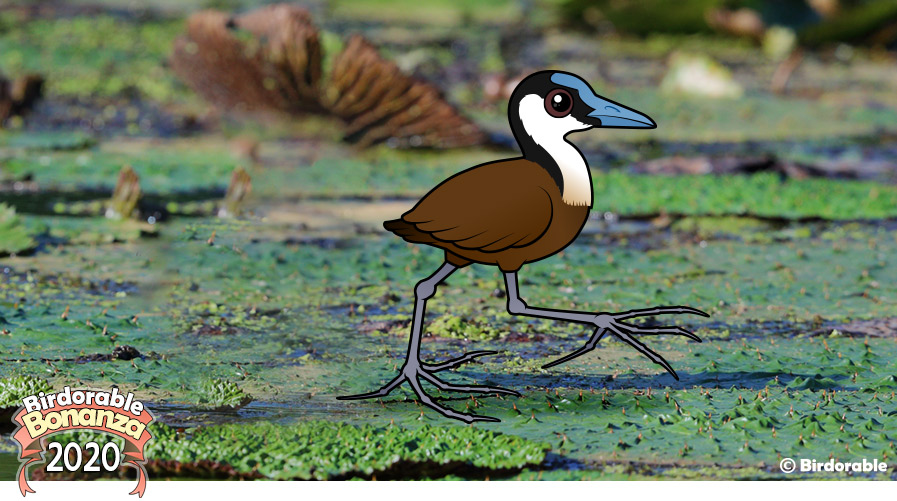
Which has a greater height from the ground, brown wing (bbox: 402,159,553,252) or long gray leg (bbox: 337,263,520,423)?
brown wing (bbox: 402,159,553,252)

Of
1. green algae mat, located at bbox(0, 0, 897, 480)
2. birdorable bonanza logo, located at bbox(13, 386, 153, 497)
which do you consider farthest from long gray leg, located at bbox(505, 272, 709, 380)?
birdorable bonanza logo, located at bbox(13, 386, 153, 497)

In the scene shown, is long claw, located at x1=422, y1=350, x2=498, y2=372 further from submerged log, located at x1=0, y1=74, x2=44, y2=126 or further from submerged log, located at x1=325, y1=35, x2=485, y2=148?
submerged log, located at x1=0, y1=74, x2=44, y2=126

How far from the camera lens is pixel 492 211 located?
3.96 meters

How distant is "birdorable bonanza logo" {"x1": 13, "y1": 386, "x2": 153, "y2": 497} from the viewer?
3.83 metres

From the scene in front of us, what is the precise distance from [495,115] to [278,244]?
372cm

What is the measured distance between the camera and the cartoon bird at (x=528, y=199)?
396 centimetres

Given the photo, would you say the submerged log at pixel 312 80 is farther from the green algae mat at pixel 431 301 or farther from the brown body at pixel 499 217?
the brown body at pixel 499 217

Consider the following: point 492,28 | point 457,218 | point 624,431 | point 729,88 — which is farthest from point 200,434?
point 492,28

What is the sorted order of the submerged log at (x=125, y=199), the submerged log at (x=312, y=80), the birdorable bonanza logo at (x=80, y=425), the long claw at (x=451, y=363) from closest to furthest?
the birdorable bonanza logo at (x=80, y=425), the long claw at (x=451, y=363), the submerged log at (x=125, y=199), the submerged log at (x=312, y=80)

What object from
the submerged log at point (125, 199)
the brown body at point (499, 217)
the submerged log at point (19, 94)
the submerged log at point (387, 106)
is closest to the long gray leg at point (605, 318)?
the brown body at point (499, 217)

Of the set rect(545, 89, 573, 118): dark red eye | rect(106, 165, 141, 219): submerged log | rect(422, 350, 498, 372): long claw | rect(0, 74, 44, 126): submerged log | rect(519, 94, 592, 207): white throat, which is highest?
rect(0, 74, 44, 126): submerged log

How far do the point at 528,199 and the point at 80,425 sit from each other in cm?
155

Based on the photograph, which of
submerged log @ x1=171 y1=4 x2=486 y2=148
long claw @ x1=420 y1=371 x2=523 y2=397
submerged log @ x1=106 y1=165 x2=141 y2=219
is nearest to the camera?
long claw @ x1=420 y1=371 x2=523 y2=397

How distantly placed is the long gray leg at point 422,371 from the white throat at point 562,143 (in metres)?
0.47
